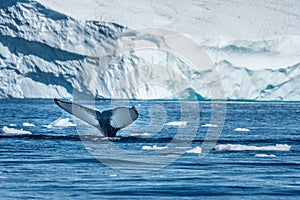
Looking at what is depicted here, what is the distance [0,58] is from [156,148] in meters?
37.8

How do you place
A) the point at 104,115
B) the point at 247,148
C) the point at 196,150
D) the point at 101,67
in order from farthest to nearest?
the point at 101,67 → the point at 104,115 → the point at 247,148 → the point at 196,150

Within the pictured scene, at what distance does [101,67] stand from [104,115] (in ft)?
122

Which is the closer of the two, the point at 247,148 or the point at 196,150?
the point at 196,150

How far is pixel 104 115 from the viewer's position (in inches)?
922

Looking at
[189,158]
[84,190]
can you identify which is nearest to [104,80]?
[189,158]

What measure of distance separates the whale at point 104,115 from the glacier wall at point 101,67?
32565 millimetres

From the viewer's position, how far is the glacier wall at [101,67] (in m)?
58.0

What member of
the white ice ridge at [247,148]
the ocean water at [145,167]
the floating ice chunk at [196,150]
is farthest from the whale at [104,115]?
the white ice ridge at [247,148]

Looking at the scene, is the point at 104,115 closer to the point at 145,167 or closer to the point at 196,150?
the point at 196,150

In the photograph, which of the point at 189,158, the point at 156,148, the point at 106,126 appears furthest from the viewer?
the point at 106,126

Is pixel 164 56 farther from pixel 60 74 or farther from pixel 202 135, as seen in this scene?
pixel 202 135

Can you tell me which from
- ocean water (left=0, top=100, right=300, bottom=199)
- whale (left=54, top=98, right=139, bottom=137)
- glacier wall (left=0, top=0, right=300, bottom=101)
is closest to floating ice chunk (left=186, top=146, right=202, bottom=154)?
ocean water (left=0, top=100, right=300, bottom=199)

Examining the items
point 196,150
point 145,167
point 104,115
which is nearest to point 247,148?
point 196,150

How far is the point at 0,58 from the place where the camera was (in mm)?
58500
